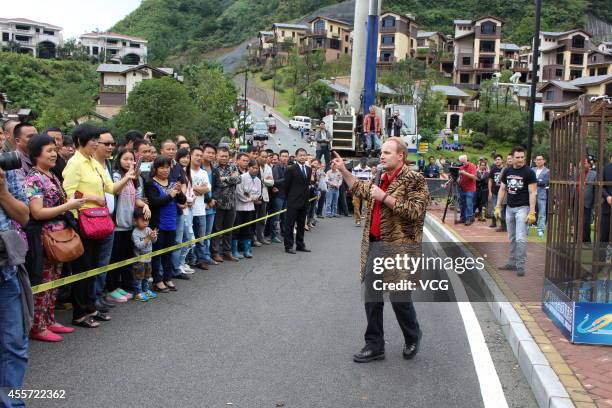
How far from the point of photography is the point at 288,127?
3014 inches

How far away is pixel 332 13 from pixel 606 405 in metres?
137

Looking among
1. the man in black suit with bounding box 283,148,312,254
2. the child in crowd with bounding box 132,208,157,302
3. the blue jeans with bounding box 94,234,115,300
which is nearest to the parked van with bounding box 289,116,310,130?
the man in black suit with bounding box 283,148,312,254

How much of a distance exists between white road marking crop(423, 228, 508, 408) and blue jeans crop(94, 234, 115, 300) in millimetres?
4093

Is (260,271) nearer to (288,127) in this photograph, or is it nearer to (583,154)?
(583,154)

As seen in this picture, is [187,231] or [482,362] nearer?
[482,362]

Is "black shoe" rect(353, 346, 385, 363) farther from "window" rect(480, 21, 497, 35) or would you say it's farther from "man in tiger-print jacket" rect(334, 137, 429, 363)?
"window" rect(480, 21, 497, 35)

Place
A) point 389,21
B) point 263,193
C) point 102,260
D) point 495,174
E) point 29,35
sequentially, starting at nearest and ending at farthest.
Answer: point 102,260 → point 263,193 → point 495,174 → point 389,21 → point 29,35

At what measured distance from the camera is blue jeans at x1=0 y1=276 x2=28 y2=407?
3.83m

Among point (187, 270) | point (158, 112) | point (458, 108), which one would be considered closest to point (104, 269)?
point (187, 270)

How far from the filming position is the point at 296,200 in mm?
12359

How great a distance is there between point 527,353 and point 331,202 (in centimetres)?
1515

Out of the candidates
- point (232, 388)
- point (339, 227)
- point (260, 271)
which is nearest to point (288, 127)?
point (339, 227)

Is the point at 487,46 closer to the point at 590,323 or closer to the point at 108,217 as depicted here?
the point at 590,323

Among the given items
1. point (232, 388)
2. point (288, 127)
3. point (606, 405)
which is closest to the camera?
point (606, 405)
